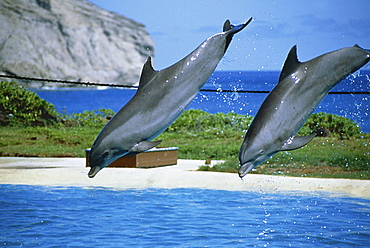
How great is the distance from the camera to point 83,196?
8.66 meters

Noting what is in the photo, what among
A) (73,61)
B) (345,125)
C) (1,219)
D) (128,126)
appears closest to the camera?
(128,126)

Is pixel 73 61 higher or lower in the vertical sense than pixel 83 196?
lower

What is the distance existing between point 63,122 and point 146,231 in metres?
14.5

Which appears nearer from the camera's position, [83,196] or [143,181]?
[83,196]

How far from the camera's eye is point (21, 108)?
66.4ft

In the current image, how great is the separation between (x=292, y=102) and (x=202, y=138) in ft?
48.3

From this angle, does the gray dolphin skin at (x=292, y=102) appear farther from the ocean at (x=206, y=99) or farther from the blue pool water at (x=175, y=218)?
the ocean at (x=206, y=99)

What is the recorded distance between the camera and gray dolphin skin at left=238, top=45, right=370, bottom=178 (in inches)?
131

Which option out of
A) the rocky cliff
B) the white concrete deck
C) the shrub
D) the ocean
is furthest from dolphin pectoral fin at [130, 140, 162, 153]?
the rocky cliff

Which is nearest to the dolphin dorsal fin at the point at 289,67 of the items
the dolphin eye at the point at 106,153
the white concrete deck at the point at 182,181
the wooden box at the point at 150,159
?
the dolphin eye at the point at 106,153

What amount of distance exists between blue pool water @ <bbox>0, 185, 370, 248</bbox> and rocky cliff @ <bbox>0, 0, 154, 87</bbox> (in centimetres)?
3961

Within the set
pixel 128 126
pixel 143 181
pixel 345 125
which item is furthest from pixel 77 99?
→ pixel 128 126

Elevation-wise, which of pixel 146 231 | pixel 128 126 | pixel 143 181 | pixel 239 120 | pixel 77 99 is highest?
pixel 128 126

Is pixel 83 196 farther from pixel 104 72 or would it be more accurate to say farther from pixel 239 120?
pixel 104 72
